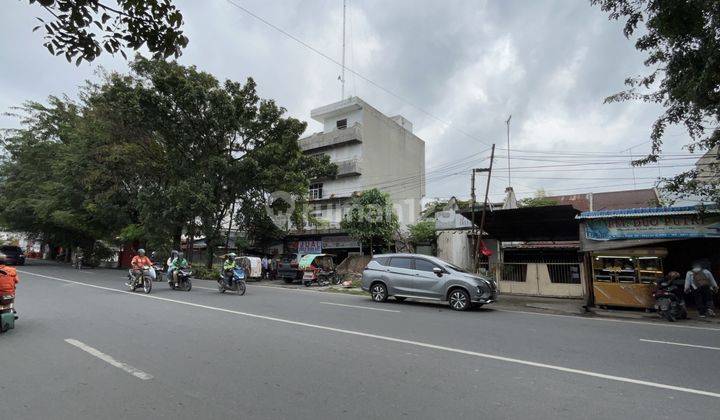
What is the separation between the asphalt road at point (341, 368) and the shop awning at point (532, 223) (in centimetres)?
754

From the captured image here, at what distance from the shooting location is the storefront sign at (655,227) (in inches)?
514

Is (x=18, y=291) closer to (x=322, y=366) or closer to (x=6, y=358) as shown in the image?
(x=6, y=358)

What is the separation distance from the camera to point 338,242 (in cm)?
3061

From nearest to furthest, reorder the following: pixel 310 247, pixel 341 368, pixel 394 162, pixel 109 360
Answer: pixel 341 368
pixel 109 360
pixel 310 247
pixel 394 162

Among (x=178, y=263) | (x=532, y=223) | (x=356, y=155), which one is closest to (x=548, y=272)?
(x=532, y=223)

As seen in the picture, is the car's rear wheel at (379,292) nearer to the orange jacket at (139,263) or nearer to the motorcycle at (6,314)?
the orange jacket at (139,263)

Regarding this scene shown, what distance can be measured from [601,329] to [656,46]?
6.78 meters

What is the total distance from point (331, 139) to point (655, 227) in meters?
27.5

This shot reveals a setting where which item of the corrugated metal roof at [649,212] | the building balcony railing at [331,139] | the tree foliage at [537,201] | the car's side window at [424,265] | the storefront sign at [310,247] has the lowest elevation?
the car's side window at [424,265]

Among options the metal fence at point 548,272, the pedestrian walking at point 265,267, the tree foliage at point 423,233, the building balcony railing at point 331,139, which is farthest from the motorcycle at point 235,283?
the building balcony railing at point 331,139

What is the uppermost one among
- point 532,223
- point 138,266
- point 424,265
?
point 532,223

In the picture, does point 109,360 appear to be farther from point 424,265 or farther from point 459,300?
point 424,265

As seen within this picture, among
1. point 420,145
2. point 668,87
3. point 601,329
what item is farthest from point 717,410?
point 420,145

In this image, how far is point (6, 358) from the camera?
5.77 m
